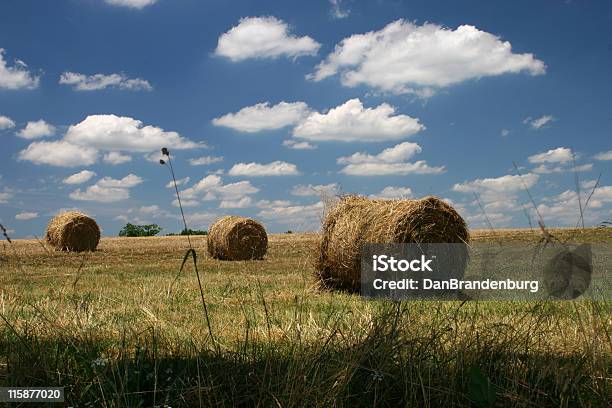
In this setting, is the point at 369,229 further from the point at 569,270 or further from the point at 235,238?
the point at 235,238

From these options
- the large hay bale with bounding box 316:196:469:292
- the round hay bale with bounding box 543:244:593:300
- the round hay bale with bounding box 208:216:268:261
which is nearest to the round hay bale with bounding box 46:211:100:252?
the round hay bale with bounding box 208:216:268:261

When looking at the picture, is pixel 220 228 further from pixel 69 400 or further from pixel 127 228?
pixel 127 228

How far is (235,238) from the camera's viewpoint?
19609 mm

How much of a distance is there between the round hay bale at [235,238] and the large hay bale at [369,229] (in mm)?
9207

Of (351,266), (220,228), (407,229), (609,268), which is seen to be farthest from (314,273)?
(220,228)

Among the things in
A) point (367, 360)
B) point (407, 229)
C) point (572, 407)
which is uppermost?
point (407, 229)

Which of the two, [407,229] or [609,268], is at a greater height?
[407,229]

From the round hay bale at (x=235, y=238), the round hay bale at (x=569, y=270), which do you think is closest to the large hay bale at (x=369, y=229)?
the round hay bale at (x=569, y=270)

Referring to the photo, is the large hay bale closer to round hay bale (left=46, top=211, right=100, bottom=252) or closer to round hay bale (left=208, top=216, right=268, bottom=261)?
round hay bale (left=208, top=216, right=268, bottom=261)

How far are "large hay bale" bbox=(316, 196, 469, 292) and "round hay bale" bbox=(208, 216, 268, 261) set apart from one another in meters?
9.21

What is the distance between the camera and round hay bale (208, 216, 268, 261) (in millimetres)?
19516

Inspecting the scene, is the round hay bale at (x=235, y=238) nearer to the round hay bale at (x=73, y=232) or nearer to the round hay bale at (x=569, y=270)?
the round hay bale at (x=73, y=232)

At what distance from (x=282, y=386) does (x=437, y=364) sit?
823 mm

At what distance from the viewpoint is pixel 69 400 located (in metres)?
2.80
